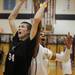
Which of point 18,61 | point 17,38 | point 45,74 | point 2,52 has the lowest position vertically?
point 2,52

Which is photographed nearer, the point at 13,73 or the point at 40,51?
the point at 13,73

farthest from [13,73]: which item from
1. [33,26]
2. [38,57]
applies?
[33,26]

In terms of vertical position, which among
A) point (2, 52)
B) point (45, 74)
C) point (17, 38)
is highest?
point (17, 38)

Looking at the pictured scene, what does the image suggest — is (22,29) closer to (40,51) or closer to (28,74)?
(40,51)

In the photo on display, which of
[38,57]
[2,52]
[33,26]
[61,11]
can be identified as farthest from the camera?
[61,11]

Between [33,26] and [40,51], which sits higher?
[33,26]

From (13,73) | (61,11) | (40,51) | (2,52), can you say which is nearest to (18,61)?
(13,73)

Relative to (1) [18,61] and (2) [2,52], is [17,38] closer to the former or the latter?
(1) [18,61]

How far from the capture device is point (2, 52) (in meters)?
10.1

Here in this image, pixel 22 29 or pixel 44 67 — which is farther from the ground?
pixel 22 29

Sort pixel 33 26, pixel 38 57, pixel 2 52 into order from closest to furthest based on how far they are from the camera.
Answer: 1. pixel 33 26
2. pixel 38 57
3. pixel 2 52

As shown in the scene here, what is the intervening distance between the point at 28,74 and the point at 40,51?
27cm

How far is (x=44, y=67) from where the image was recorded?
2.56 metres

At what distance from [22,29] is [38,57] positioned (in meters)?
0.34
